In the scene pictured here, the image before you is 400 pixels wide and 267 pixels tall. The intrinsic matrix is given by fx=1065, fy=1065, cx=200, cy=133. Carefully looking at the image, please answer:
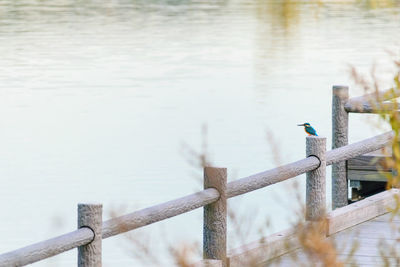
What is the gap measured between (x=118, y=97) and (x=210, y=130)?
2.79 m

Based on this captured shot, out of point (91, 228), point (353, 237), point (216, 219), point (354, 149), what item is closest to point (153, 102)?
point (354, 149)

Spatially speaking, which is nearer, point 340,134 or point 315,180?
point 315,180

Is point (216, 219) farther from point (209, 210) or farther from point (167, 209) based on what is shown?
point (167, 209)

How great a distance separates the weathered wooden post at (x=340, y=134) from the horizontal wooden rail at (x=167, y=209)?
101 centimetres

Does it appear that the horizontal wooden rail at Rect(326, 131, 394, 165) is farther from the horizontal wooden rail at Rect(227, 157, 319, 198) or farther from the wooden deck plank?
the wooden deck plank

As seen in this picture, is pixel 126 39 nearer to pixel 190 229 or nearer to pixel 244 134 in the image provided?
pixel 244 134

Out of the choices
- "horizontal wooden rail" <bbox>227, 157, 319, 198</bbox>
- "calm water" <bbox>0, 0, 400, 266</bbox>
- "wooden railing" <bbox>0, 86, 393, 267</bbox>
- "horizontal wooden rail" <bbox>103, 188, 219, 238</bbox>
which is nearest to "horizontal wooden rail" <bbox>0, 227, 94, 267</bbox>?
"wooden railing" <bbox>0, 86, 393, 267</bbox>

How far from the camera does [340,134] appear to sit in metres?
7.33

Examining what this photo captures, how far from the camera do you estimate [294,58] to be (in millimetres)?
21656

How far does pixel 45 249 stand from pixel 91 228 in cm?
25

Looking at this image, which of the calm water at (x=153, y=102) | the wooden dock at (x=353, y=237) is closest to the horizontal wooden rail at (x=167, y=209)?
the wooden dock at (x=353, y=237)

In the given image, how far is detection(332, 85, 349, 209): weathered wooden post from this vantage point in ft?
23.8

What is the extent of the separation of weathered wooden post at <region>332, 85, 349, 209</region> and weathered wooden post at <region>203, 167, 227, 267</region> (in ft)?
8.20

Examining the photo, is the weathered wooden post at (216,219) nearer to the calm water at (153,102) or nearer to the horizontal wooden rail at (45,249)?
the horizontal wooden rail at (45,249)
